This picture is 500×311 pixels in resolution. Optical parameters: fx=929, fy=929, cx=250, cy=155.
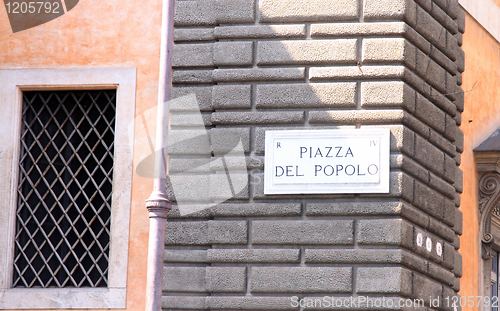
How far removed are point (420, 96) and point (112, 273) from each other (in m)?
3.48

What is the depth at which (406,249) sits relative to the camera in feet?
27.7

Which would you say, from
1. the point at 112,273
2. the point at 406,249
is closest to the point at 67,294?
the point at 112,273

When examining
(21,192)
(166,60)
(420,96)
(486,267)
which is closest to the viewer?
(166,60)

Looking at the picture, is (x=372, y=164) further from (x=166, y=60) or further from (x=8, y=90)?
(x=8, y=90)

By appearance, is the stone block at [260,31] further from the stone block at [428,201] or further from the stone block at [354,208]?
the stone block at [428,201]

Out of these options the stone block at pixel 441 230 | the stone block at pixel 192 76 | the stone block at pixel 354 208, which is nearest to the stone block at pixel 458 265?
the stone block at pixel 441 230

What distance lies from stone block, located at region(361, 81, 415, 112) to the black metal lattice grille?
268cm

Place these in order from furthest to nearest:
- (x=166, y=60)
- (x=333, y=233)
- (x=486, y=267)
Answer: (x=486, y=267) < (x=333, y=233) < (x=166, y=60)

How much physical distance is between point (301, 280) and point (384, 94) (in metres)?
1.88

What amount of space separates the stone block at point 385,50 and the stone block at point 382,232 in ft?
4.98

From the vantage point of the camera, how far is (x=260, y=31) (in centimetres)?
895

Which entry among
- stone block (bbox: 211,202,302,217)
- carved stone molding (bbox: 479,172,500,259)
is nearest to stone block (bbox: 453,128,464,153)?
carved stone molding (bbox: 479,172,500,259)

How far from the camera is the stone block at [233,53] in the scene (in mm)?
8953
